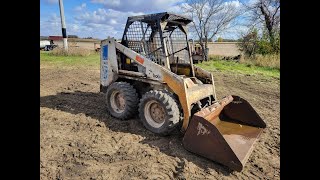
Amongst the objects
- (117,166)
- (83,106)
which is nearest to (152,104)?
(117,166)

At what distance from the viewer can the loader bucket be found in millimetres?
3668

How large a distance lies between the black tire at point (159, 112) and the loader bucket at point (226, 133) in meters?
0.47

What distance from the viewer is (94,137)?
4.79 meters

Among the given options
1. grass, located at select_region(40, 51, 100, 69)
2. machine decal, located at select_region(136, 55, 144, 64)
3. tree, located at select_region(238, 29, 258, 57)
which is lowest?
machine decal, located at select_region(136, 55, 144, 64)

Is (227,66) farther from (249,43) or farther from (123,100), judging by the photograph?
(123,100)

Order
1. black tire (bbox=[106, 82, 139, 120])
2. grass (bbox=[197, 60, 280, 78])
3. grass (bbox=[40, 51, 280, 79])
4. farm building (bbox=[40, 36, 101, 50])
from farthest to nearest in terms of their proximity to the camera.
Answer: farm building (bbox=[40, 36, 101, 50])
grass (bbox=[40, 51, 280, 79])
grass (bbox=[197, 60, 280, 78])
black tire (bbox=[106, 82, 139, 120])

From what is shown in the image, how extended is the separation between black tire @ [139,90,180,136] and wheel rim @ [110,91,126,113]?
0.84m

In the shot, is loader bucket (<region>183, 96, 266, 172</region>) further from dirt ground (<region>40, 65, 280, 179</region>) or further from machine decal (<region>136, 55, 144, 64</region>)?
machine decal (<region>136, 55, 144, 64</region>)

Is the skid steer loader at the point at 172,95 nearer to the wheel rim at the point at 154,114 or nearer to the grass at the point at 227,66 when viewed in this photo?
the wheel rim at the point at 154,114

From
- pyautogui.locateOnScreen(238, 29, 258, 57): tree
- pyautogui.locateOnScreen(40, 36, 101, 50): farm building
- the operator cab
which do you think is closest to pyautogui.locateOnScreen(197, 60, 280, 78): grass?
pyautogui.locateOnScreen(238, 29, 258, 57): tree

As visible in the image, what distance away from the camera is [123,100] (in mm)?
5637

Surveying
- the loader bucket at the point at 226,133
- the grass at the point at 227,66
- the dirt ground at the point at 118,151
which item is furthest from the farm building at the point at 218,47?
the dirt ground at the point at 118,151

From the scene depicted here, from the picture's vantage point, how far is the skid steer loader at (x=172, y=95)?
3.93 metres

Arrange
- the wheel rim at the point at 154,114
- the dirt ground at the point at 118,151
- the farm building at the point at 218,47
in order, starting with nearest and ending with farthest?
the dirt ground at the point at 118,151 < the wheel rim at the point at 154,114 < the farm building at the point at 218,47
